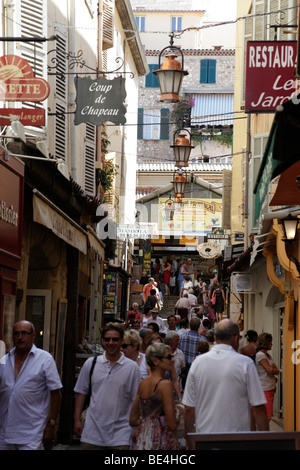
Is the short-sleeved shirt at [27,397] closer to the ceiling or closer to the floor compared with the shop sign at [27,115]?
closer to the floor

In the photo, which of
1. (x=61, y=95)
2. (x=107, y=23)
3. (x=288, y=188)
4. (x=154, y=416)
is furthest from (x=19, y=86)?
(x=107, y=23)

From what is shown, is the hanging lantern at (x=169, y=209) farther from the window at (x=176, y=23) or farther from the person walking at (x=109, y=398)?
the person walking at (x=109, y=398)

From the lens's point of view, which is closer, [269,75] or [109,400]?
[109,400]

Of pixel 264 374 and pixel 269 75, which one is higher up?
pixel 269 75

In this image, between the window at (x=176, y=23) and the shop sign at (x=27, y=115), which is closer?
the shop sign at (x=27, y=115)

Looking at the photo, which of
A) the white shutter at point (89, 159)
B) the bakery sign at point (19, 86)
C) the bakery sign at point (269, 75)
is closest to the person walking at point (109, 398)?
the bakery sign at point (269, 75)

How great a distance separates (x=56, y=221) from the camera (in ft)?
42.9

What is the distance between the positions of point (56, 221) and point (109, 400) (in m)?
5.36

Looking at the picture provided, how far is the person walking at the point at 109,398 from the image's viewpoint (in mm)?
7926

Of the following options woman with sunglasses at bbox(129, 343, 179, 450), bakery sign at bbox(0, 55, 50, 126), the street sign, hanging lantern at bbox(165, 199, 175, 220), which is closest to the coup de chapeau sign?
bakery sign at bbox(0, 55, 50, 126)

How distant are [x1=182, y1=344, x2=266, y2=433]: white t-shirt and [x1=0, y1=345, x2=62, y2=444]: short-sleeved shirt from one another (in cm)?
134

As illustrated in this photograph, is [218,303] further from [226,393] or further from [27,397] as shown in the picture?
[226,393]

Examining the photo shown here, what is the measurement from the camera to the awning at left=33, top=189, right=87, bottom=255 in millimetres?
12016

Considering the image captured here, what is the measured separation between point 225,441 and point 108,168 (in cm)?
2331
